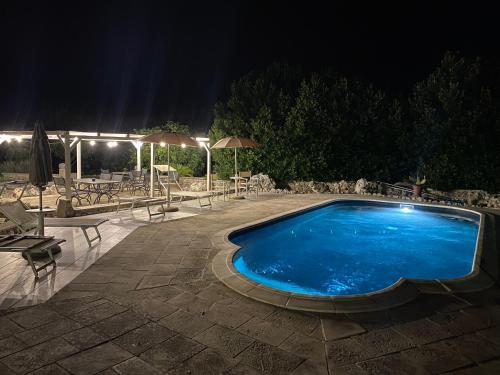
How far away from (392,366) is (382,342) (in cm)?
31

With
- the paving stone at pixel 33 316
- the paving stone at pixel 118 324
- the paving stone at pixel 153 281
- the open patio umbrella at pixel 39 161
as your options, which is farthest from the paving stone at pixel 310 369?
the open patio umbrella at pixel 39 161

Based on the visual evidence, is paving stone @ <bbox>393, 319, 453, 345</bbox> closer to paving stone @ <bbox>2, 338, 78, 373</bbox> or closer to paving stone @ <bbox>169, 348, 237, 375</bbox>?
paving stone @ <bbox>169, 348, 237, 375</bbox>

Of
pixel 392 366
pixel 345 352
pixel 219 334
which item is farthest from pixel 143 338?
pixel 392 366

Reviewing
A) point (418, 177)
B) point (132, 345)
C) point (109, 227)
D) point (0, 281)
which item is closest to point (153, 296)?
point (132, 345)

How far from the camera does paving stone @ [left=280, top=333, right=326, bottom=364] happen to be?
2.30 metres

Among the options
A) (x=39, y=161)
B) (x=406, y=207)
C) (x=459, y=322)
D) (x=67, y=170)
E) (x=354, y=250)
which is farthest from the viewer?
(x=406, y=207)

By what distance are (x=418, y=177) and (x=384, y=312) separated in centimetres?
1226

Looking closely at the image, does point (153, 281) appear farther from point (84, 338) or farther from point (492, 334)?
point (492, 334)

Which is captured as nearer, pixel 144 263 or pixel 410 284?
pixel 410 284

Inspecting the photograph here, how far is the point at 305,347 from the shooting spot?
2.42 metres

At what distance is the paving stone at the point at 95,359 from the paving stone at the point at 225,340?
0.57m

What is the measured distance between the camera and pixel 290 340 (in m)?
2.52

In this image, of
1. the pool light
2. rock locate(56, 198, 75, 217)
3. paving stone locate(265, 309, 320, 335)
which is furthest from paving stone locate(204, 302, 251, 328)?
the pool light

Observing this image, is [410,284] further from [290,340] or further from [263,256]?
[263,256]
